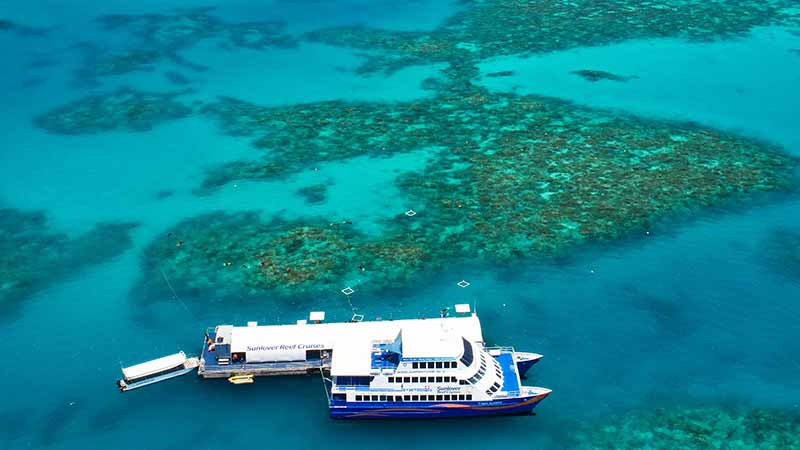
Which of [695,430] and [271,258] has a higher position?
[271,258]

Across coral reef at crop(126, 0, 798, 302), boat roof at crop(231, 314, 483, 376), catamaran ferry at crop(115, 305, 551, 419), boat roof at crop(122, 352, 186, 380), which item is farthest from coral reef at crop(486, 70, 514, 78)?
boat roof at crop(122, 352, 186, 380)

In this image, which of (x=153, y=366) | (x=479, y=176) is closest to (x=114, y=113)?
(x=479, y=176)

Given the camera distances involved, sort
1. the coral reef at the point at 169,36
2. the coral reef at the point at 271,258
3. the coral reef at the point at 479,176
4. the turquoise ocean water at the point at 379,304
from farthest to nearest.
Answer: the coral reef at the point at 169,36
the coral reef at the point at 479,176
the coral reef at the point at 271,258
the turquoise ocean water at the point at 379,304

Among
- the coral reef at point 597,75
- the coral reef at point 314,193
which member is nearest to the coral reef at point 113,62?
the coral reef at point 314,193

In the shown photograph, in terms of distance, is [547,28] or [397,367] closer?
[397,367]

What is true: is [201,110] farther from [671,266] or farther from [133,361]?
[671,266]

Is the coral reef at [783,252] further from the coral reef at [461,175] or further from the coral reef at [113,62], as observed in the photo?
the coral reef at [113,62]

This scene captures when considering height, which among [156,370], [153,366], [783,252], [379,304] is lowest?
[156,370]

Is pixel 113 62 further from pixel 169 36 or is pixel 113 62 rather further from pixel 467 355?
pixel 467 355
